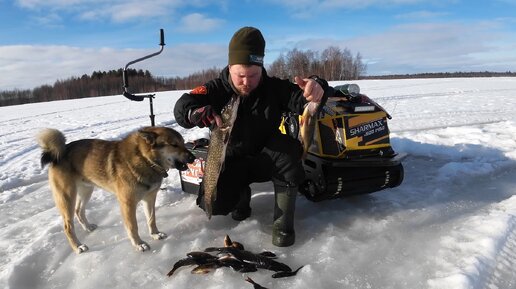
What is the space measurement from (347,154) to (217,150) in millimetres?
1450

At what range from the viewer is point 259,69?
336cm

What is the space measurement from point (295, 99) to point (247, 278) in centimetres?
161

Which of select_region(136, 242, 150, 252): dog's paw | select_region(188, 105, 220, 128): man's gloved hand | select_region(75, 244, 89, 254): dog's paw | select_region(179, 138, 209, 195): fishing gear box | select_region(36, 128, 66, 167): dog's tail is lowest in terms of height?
select_region(75, 244, 89, 254): dog's paw

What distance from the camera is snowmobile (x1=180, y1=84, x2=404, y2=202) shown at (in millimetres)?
3719

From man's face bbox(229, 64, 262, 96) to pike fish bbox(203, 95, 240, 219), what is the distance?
0.21 meters

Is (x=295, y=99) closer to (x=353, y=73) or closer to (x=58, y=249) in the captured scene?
(x=58, y=249)

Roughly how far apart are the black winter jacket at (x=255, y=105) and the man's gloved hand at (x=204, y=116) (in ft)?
1.01

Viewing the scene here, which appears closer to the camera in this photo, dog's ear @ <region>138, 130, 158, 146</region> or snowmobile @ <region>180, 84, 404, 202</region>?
dog's ear @ <region>138, 130, 158, 146</region>

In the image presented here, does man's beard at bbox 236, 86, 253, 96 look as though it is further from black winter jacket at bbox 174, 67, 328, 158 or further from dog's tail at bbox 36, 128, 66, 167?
dog's tail at bbox 36, 128, 66, 167

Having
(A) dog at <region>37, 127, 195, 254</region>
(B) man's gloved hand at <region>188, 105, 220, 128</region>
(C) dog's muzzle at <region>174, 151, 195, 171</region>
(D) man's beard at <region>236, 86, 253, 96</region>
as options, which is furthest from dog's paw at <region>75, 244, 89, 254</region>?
(D) man's beard at <region>236, 86, 253, 96</region>

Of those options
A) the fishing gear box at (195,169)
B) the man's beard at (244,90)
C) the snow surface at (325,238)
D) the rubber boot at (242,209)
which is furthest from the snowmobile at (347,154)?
the man's beard at (244,90)

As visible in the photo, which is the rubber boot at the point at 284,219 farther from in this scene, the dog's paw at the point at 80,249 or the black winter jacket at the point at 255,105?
the dog's paw at the point at 80,249

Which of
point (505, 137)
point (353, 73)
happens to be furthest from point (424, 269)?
point (353, 73)

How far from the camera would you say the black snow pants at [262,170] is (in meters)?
3.35
